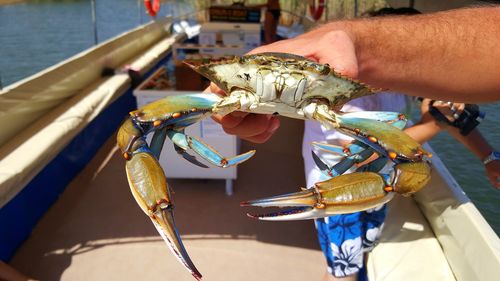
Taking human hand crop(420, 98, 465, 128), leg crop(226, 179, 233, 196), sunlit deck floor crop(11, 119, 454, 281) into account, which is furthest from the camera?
leg crop(226, 179, 233, 196)

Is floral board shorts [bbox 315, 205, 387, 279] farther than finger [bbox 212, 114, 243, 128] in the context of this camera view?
Yes

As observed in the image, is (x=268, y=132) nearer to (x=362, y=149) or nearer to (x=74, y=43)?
(x=362, y=149)

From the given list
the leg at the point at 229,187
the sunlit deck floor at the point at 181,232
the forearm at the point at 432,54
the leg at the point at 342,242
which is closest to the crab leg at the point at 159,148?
the forearm at the point at 432,54

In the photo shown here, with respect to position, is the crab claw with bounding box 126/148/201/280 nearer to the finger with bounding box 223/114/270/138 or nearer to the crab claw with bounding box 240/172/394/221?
the crab claw with bounding box 240/172/394/221

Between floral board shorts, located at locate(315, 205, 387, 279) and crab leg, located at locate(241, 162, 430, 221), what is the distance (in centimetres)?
101

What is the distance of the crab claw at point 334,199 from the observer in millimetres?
1078

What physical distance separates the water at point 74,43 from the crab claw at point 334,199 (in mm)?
2592

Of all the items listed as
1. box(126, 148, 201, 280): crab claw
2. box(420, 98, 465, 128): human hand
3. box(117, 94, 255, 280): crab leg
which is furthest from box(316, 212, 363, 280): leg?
box(126, 148, 201, 280): crab claw

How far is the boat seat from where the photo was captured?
2139mm

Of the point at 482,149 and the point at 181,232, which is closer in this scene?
the point at 482,149

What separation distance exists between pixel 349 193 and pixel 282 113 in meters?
0.39

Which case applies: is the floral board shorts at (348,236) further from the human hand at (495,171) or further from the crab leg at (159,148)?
the crab leg at (159,148)

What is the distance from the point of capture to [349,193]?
3.55 feet

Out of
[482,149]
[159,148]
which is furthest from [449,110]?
[159,148]
